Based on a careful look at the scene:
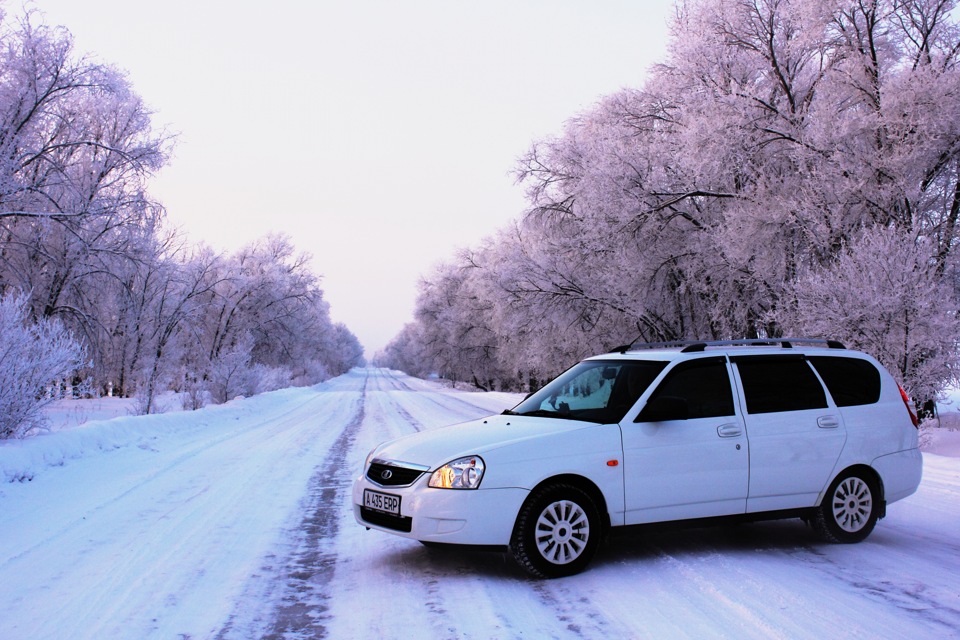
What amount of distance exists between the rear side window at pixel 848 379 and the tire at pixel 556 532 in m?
2.77

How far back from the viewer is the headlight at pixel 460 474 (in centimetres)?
508

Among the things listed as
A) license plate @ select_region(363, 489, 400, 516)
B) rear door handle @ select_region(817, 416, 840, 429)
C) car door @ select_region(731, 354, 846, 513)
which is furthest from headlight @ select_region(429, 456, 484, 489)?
rear door handle @ select_region(817, 416, 840, 429)

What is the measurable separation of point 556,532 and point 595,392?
1.42 metres

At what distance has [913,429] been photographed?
6699 millimetres

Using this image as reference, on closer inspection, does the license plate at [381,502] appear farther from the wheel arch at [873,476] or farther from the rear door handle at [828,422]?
the wheel arch at [873,476]

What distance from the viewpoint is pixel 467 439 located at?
18.2 feet

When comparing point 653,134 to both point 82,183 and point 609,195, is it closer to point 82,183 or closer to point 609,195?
point 609,195

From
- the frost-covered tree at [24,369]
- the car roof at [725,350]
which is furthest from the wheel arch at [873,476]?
the frost-covered tree at [24,369]

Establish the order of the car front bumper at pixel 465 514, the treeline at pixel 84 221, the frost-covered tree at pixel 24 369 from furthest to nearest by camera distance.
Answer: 1. the treeline at pixel 84 221
2. the frost-covered tree at pixel 24 369
3. the car front bumper at pixel 465 514

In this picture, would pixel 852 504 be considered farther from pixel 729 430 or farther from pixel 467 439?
pixel 467 439

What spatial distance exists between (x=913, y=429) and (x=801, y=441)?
149 centimetres

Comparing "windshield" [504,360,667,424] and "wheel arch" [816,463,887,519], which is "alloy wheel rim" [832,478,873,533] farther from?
"windshield" [504,360,667,424]

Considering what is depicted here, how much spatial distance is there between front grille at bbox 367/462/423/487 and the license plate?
9 cm

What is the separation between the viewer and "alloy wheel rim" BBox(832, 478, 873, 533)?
6207mm
